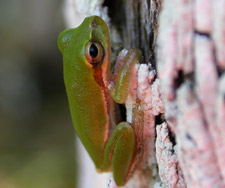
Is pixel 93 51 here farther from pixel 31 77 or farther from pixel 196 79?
pixel 31 77

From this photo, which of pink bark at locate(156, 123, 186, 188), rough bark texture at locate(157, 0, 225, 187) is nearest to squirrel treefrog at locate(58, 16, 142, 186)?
pink bark at locate(156, 123, 186, 188)

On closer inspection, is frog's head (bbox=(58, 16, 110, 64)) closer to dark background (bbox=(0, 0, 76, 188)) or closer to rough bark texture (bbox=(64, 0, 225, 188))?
rough bark texture (bbox=(64, 0, 225, 188))

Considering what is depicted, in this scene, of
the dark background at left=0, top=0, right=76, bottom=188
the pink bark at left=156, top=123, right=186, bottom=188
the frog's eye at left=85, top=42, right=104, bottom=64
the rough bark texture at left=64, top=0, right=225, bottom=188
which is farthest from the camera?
the dark background at left=0, top=0, right=76, bottom=188

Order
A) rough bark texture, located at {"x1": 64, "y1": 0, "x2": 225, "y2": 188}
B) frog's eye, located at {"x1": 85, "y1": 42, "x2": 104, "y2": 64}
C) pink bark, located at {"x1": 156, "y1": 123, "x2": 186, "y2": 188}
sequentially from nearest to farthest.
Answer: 1. rough bark texture, located at {"x1": 64, "y1": 0, "x2": 225, "y2": 188}
2. pink bark, located at {"x1": 156, "y1": 123, "x2": 186, "y2": 188}
3. frog's eye, located at {"x1": 85, "y1": 42, "x2": 104, "y2": 64}

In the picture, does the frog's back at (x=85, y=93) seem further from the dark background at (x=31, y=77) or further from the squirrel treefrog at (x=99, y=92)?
the dark background at (x=31, y=77)

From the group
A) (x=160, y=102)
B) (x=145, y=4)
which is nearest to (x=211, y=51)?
(x=160, y=102)

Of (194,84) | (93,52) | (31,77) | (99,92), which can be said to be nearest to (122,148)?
(99,92)

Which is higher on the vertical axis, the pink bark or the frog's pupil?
the frog's pupil

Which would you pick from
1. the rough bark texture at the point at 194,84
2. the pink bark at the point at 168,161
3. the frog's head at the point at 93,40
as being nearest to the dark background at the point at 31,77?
the frog's head at the point at 93,40
